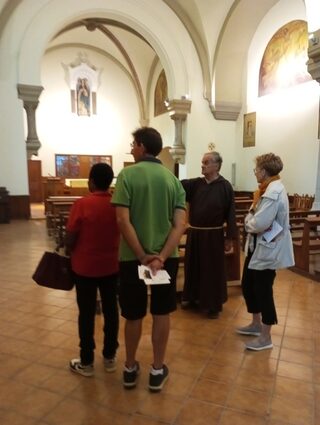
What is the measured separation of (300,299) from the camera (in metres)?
3.97

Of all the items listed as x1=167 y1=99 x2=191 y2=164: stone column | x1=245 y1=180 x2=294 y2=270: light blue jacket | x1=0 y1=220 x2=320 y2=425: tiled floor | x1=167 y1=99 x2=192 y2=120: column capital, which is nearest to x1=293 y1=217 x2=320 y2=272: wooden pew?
x1=0 y1=220 x2=320 y2=425: tiled floor

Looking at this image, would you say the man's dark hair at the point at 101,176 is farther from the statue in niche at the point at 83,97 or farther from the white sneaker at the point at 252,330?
the statue in niche at the point at 83,97

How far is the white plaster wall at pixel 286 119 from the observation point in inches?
353

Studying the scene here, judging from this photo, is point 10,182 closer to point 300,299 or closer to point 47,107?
point 47,107

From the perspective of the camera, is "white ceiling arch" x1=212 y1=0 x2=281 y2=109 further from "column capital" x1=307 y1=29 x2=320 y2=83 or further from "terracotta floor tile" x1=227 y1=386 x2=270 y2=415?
"terracotta floor tile" x1=227 y1=386 x2=270 y2=415

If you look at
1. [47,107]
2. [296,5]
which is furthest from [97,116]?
[296,5]

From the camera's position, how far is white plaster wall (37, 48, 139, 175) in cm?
1605

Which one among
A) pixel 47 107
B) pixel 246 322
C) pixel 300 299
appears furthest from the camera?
pixel 47 107

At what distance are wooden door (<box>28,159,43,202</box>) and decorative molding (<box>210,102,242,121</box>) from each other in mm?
8799

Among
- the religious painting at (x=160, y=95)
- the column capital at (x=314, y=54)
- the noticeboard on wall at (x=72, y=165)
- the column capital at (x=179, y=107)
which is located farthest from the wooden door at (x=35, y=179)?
the column capital at (x=314, y=54)

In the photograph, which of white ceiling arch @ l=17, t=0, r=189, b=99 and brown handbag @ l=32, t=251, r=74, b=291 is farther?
white ceiling arch @ l=17, t=0, r=189, b=99

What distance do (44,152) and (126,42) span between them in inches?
242

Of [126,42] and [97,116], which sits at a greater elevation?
[126,42]

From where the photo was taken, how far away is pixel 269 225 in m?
2.55
